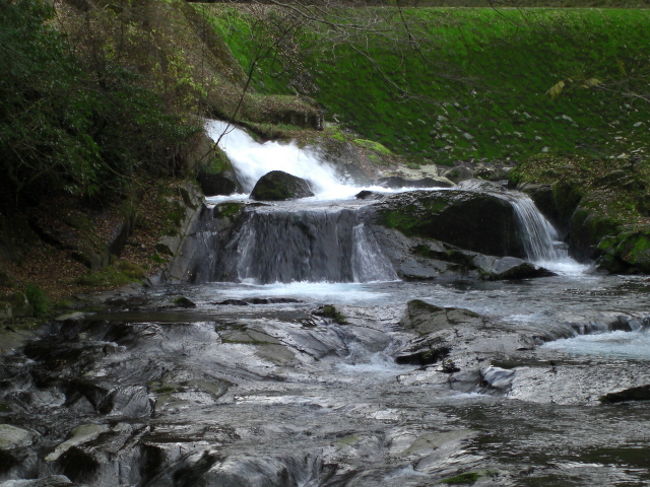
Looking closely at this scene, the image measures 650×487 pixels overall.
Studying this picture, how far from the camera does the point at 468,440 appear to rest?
5.52 meters

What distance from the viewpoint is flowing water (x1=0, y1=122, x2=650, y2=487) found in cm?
522

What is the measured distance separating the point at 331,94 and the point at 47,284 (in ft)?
74.0

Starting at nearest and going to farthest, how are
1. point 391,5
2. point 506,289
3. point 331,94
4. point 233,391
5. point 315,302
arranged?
point 391,5 → point 233,391 → point 315,302 → point 506,289 → point 331,94

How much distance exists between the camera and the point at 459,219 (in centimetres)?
1523

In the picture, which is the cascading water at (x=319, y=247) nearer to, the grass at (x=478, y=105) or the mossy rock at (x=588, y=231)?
A: the mossy rock at (x=588, y=231)

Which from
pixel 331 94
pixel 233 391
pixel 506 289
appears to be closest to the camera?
pixel 233 391

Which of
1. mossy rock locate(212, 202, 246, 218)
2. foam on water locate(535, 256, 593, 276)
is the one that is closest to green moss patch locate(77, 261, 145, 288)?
mossy rock locate(212, 202, 246, 218)

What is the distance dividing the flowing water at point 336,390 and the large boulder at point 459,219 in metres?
2.05

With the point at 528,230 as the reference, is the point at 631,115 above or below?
above

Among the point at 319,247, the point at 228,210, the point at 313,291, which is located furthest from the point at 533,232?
the point at 228,210

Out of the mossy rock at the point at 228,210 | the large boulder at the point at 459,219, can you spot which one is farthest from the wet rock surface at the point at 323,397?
the mossy rock at the point at 228,210

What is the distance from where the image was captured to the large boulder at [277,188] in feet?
58.5

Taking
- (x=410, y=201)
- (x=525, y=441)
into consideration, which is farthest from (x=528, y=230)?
(x=525, y=441)

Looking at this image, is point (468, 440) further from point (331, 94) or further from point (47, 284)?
point (331, 94)
